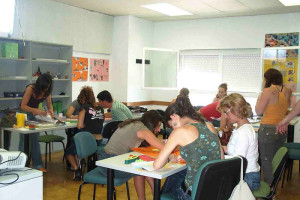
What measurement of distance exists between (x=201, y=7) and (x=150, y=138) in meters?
4.04

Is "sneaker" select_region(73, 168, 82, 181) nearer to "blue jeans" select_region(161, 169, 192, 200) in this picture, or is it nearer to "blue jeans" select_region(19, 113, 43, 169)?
"blue jeans" select_region(19, 113, 43, 169)

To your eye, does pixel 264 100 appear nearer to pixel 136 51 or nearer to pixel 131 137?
pixel 131 137

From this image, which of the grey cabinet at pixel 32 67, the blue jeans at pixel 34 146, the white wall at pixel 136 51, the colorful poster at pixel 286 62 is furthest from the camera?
the white wall at pixel 136 51

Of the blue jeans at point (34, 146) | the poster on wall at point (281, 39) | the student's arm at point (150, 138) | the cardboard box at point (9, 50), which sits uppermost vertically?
the poster on wall at point (281, 39)

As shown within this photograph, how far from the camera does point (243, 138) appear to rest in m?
2.57

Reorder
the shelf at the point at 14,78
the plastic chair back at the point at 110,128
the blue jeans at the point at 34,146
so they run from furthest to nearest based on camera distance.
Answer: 1. the shelf at the point at 14,78
2. the blue jeans at the point at 34,146
3. the plastic chair back at the point at 110,128

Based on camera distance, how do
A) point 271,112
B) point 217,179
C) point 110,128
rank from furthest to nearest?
point 110,128 < point 271,112 < point 217,179

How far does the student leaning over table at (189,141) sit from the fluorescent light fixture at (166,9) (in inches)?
160

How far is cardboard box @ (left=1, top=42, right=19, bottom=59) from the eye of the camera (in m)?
5.28

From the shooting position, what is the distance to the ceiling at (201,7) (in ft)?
19.2

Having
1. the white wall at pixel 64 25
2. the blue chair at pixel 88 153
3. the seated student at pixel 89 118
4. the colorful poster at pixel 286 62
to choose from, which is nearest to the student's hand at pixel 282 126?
the blue chair at pixel 88 153

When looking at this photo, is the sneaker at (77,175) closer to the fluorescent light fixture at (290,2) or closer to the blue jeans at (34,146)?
the blue jeans at (34,146)

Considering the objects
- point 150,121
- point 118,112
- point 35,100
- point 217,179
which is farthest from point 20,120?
point 217,179

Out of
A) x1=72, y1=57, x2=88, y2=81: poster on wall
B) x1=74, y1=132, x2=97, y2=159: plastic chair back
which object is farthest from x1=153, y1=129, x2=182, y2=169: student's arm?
x1=72, y1=57, x2=88, y2=81: poster on wall
